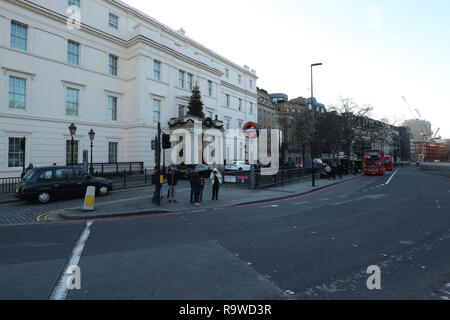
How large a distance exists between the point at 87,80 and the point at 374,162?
118ft

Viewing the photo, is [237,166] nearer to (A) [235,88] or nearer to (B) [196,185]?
(B) [196,185]

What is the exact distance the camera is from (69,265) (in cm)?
433

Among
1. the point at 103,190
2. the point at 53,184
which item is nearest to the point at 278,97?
the point at 103,190

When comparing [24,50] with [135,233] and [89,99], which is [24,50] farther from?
[135,233]

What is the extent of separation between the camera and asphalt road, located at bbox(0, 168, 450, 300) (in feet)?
11.2

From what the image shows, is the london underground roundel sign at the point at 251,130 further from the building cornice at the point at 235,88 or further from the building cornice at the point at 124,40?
the building cornice at the point at 235,88

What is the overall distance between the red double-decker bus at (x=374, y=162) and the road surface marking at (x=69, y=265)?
113ft

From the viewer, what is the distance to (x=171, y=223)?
771 cm

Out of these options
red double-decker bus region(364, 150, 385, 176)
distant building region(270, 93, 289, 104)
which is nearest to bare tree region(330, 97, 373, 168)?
red double-decker bus region(364, 150, 385, 176)

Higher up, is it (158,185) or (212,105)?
(212,105)

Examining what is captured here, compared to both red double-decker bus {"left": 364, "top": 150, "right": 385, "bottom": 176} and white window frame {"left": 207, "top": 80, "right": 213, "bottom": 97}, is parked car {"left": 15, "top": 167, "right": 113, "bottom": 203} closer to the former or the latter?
white window frame {"left": 207, "top": 80, "right": 213, "bottom": 97}

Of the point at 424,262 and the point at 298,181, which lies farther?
the point at 298,181
